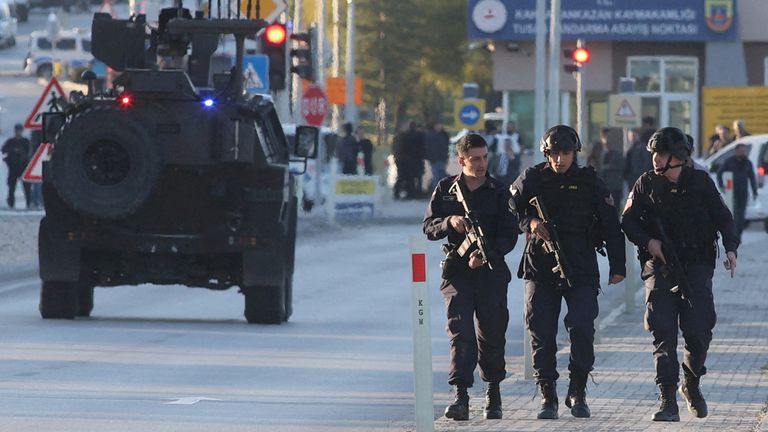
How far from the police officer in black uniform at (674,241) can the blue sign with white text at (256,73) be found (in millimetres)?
22276

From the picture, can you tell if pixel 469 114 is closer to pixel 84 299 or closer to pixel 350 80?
pixel 350 80

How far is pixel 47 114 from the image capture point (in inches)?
743

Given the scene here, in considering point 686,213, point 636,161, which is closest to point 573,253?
point 686,213

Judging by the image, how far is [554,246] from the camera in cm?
1130

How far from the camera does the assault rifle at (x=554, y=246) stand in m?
11.3

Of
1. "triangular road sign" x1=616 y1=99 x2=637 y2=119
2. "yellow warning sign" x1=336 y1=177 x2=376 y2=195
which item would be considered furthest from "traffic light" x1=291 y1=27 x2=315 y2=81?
"triangular road sign" x1=616 y1=99 x2=637 y2=119

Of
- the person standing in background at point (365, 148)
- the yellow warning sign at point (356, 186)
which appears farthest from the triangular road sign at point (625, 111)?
the person standing in background at point (365, 148)

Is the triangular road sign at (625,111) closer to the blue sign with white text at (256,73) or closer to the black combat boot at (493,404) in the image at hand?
the blue sign with white text at (256,73)

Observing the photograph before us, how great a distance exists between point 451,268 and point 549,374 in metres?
0.78

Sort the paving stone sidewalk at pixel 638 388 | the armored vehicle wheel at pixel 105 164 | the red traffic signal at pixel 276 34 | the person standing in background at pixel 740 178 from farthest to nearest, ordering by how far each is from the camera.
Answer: the person standing in background at pixel 740 178, the red traffic signal at pixel 276 34, the armored vehicle wheel at pixel 105 164, the paving stone sidewalk at pixel 638 388

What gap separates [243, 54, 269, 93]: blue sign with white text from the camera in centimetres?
3347

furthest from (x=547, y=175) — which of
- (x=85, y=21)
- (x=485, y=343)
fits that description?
(x=85, y=21)

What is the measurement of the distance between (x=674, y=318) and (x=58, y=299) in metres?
8.44

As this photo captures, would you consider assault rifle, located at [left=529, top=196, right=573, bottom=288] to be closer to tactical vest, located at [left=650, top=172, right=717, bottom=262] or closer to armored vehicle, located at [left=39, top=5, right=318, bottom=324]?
tactical vest, located at [left=650, top=172, right=717, bottom=262]
